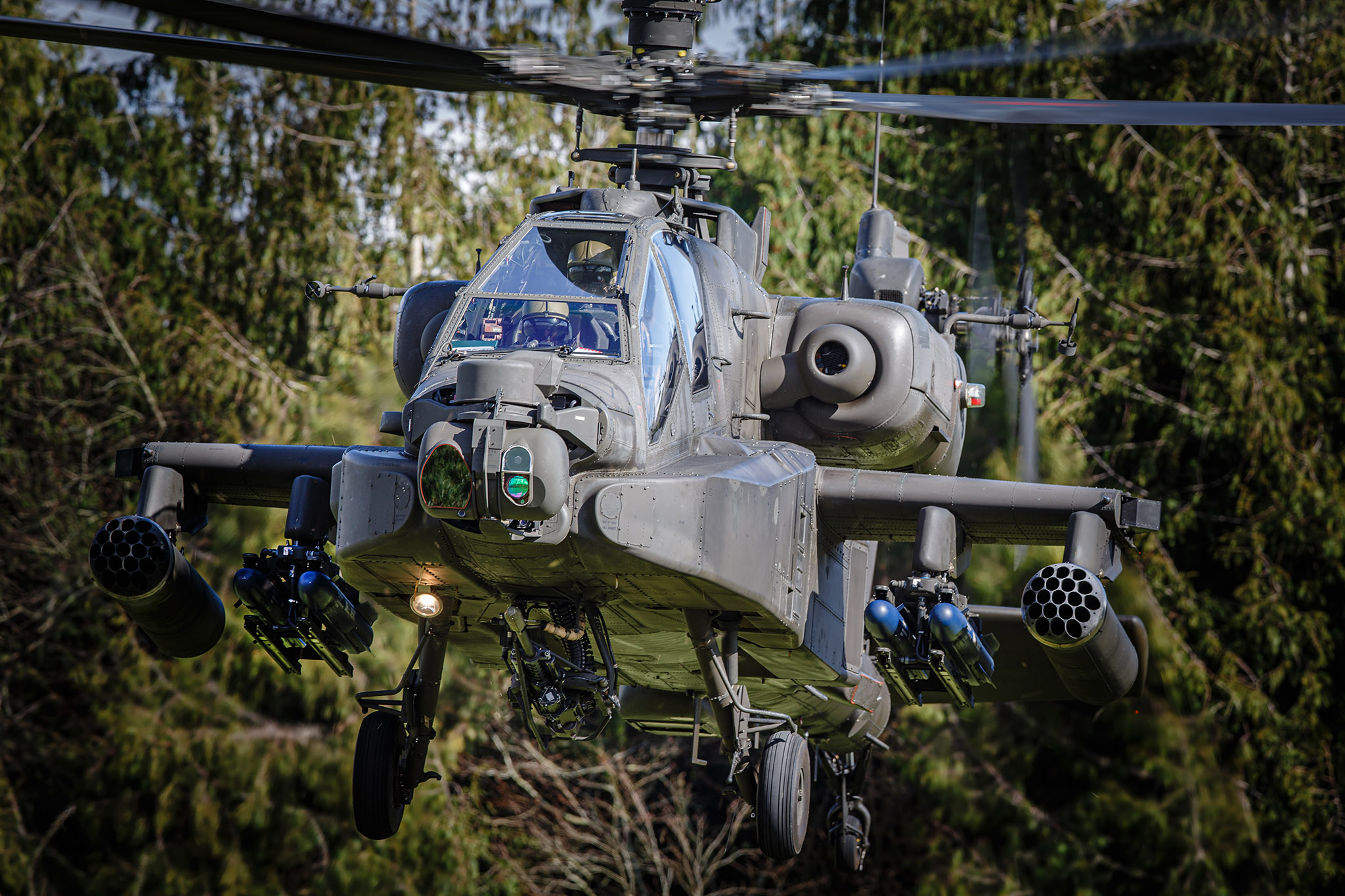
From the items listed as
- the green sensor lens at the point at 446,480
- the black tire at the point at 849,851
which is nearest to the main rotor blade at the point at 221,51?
the green sensor lens at the point at 446,480

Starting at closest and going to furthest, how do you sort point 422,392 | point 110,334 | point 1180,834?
point 422,392 → point 1180,834 → point 110,334

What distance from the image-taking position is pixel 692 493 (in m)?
5.56

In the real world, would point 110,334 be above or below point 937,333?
below

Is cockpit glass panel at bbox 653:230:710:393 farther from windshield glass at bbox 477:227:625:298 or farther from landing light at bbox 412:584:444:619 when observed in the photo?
landing light at bbox 412:584:444:619

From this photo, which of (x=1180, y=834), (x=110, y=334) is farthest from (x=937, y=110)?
(x=110, y=334)

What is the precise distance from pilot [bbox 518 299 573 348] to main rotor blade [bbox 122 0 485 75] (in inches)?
41.3

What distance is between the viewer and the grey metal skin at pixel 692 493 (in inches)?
211

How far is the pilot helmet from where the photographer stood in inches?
225

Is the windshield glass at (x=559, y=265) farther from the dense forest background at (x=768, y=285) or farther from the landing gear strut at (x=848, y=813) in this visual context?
the dense forest background at (x=768, y=285)

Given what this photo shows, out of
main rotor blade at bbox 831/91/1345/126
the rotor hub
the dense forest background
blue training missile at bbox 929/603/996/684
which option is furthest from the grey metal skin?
the dense forest background

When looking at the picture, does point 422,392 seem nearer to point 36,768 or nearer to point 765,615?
point 765,615

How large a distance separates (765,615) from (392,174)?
11.0 meters

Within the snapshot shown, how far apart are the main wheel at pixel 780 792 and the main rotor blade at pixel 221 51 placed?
341 cm

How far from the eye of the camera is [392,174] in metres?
15.9
